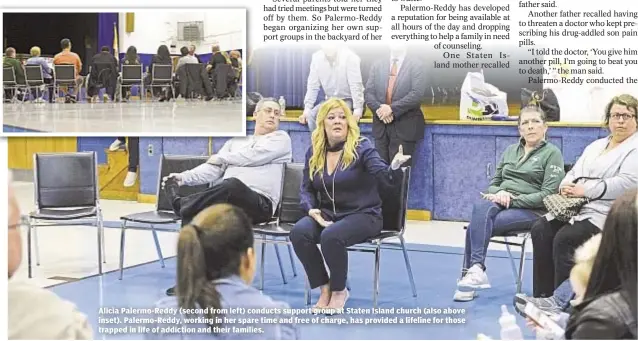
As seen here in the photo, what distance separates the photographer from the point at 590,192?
12.3 feet

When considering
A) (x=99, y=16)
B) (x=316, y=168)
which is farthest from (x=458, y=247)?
(x=99, y=16)

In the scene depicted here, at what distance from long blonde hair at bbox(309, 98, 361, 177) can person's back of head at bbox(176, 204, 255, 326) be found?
97 cm

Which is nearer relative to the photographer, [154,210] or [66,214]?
[154,210]

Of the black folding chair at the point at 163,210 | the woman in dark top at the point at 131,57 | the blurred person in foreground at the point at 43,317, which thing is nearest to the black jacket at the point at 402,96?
the black folding chair at the point at 163,210

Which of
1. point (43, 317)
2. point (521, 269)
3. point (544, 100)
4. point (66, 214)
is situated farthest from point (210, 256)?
point (66, 214)

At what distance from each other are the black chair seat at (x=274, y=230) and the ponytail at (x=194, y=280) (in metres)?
1.00

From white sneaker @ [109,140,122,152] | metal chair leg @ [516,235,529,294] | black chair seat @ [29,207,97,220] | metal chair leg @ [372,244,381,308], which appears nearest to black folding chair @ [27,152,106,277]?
black chair seat @ [29,207,97,220]

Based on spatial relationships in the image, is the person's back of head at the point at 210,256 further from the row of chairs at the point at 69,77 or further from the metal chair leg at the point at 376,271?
the metal chair leg at the point at 376,271

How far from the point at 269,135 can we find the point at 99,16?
0.81 metres

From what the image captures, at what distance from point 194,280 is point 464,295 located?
4.59ft

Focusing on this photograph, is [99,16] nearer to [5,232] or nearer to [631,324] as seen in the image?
[5,232]

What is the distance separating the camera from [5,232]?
3625 millimetres

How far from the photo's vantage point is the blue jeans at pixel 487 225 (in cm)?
412

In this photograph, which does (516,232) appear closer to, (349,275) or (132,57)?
(349,275)
